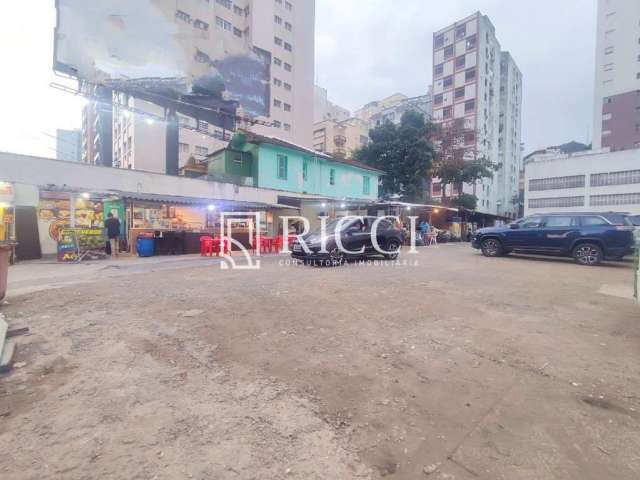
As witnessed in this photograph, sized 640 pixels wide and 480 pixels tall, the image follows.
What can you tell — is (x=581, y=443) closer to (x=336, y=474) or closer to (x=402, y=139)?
(x=336, y=474)

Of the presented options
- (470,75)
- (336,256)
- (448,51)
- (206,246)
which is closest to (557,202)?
(470,75)

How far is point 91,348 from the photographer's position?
379 centimetres

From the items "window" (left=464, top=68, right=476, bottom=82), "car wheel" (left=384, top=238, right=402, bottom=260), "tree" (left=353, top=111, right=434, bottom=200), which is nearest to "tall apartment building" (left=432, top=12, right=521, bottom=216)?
"window" (left=464, top=68, right=476, bottom=82)

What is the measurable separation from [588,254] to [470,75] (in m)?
48.8

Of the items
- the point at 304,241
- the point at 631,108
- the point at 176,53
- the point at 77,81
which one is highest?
the point at 631,108

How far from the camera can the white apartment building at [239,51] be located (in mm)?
33062

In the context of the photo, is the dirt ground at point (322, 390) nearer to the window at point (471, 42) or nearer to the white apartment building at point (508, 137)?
the window at point (471, 42)

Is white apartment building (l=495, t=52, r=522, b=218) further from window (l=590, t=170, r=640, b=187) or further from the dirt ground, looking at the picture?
the dirt ground

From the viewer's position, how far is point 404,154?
97.3 feet

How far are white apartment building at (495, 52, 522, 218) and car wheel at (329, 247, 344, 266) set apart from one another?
54348 mm

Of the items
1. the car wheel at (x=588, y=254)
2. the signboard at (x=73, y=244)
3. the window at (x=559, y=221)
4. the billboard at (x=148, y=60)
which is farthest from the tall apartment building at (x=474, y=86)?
the signboard at (x=73, y=244)

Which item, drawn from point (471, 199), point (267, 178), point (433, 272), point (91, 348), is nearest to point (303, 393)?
point (91, 348)

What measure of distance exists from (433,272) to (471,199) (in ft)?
106

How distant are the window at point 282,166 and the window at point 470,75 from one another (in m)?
43.1
